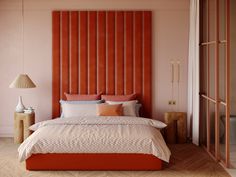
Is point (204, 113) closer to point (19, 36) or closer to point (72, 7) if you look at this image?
point (72, 7)

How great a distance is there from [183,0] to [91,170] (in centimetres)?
344

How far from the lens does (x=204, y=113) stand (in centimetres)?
640

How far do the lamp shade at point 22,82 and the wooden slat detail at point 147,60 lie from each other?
1.91m

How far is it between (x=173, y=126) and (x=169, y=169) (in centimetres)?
158

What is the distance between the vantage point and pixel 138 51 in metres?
6.78

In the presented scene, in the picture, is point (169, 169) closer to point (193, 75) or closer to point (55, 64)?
point (193, 75)

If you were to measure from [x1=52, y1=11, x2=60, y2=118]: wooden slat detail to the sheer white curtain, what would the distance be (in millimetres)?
2264

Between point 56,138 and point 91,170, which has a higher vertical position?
point 56,138

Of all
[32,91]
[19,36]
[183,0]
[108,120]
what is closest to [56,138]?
[108,120]

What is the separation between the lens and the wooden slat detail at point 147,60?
6746 millimetres

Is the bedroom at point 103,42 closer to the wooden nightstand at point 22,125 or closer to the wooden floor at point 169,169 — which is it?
the wooden nightstand at point 22,125

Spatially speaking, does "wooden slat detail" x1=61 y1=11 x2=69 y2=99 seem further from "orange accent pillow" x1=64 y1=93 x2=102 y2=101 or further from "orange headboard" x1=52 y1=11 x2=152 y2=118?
"orange accent pillow" x1=64 y1=93 x2=102 y2=101

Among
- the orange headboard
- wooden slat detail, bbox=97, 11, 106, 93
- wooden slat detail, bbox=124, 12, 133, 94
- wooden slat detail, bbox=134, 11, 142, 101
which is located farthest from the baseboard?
wooden slat detail, bbox=134, 11, 142, 101

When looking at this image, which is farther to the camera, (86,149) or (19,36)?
(19,36)
